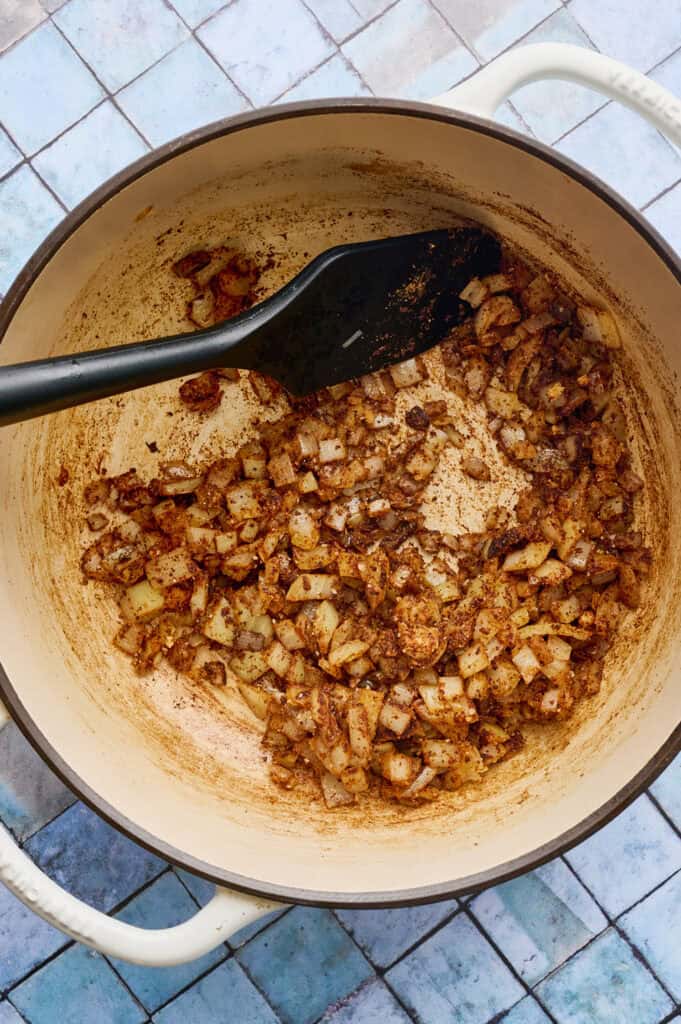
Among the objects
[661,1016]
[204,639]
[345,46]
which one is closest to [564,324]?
[345,46]

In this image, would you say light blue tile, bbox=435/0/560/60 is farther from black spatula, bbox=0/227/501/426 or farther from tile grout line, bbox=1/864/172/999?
tile grout line, bbox=1/864/172/999

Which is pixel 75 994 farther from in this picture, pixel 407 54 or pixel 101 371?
pixel 407 54

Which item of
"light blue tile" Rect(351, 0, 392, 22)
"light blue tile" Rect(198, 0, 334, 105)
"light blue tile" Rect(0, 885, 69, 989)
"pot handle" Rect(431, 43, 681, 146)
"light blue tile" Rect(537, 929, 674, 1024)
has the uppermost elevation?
"light blue tile" Rect(198, 0, 334, 105)

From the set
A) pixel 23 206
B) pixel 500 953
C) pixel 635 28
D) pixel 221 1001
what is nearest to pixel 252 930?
pixel 221 1001

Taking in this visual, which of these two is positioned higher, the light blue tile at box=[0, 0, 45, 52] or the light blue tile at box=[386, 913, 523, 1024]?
the light blue tile at box=[0, 0, 45, 52]

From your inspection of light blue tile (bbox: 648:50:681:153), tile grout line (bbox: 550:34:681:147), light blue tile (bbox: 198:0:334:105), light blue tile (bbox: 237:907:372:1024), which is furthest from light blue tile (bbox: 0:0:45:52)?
light blue tile (bbox: 237:907:372:1024)
